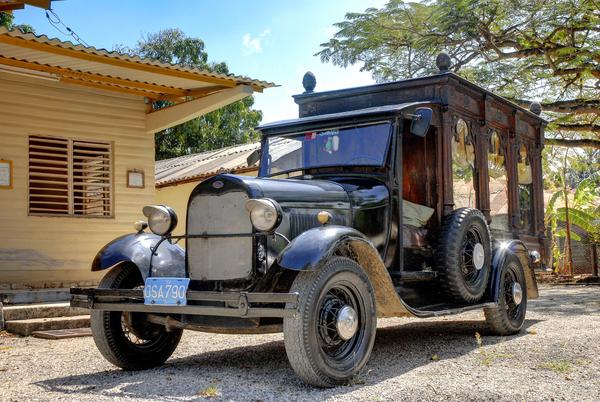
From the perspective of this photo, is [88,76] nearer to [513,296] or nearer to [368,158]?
[368,158]

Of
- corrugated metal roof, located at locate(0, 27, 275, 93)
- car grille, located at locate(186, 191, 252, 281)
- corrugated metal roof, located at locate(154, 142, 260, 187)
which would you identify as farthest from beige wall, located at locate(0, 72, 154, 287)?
car grille, located at locate(186, 191, 252, 281)

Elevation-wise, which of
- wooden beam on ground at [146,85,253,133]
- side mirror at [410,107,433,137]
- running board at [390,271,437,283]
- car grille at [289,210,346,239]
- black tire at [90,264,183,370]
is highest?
wooden beam on ground at [146,85,253,133]

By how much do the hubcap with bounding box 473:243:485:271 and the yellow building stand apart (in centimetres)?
444

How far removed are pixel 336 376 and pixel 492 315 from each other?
9.48ft

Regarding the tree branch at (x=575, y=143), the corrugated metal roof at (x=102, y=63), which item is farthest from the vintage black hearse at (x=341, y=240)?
the tree branch at (x=575, y=143)

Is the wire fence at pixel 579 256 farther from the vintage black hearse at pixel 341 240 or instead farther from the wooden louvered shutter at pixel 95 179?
the wooden louvered shutter at pixel 95 179

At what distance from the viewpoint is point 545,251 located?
8.95 meters

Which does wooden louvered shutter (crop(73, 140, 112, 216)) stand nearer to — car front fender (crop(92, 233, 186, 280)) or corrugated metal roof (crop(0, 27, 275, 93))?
corrugated metal roof (crop(0, 27, 275, 93))

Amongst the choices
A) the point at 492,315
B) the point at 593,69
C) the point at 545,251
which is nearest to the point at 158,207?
the point at 492,315

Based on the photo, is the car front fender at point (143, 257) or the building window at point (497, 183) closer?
the car front fender at point (143, 257)

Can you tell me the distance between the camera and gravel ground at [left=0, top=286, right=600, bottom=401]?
14.0 feet

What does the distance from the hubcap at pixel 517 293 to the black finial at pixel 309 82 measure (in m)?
2.98

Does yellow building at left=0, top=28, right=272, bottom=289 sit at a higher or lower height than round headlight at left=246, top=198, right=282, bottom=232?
higher

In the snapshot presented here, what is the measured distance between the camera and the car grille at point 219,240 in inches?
195
